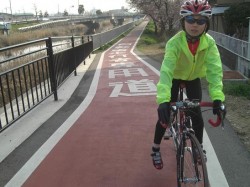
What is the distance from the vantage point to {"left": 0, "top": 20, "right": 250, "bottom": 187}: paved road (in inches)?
147

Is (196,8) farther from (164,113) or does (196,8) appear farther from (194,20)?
(164,113)

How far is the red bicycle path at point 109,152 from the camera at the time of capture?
3.72m

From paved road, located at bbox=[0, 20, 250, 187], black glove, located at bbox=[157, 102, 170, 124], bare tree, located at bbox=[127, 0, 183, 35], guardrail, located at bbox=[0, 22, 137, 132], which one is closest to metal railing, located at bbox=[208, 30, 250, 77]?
paved road, located at bbox=[0, 20, 250, 187]

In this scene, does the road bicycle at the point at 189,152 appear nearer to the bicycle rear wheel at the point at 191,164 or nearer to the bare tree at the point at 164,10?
the bicycle rear wheel at the point at 191,164

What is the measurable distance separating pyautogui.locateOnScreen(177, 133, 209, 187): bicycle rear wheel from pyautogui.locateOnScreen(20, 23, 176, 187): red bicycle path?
0.59 m

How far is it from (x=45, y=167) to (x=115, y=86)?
17.1 feet

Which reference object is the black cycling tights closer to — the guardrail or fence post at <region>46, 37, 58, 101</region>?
the guardrail

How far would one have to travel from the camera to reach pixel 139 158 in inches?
166

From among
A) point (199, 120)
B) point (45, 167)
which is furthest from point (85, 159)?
point (199, 120)

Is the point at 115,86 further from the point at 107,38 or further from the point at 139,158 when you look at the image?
the point at 107,38

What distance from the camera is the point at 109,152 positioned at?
4.44 meters

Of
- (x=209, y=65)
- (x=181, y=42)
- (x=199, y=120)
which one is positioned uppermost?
(x=181, y=42)

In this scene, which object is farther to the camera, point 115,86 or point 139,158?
point 115,86

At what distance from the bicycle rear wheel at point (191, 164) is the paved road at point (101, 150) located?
0.61 metres
